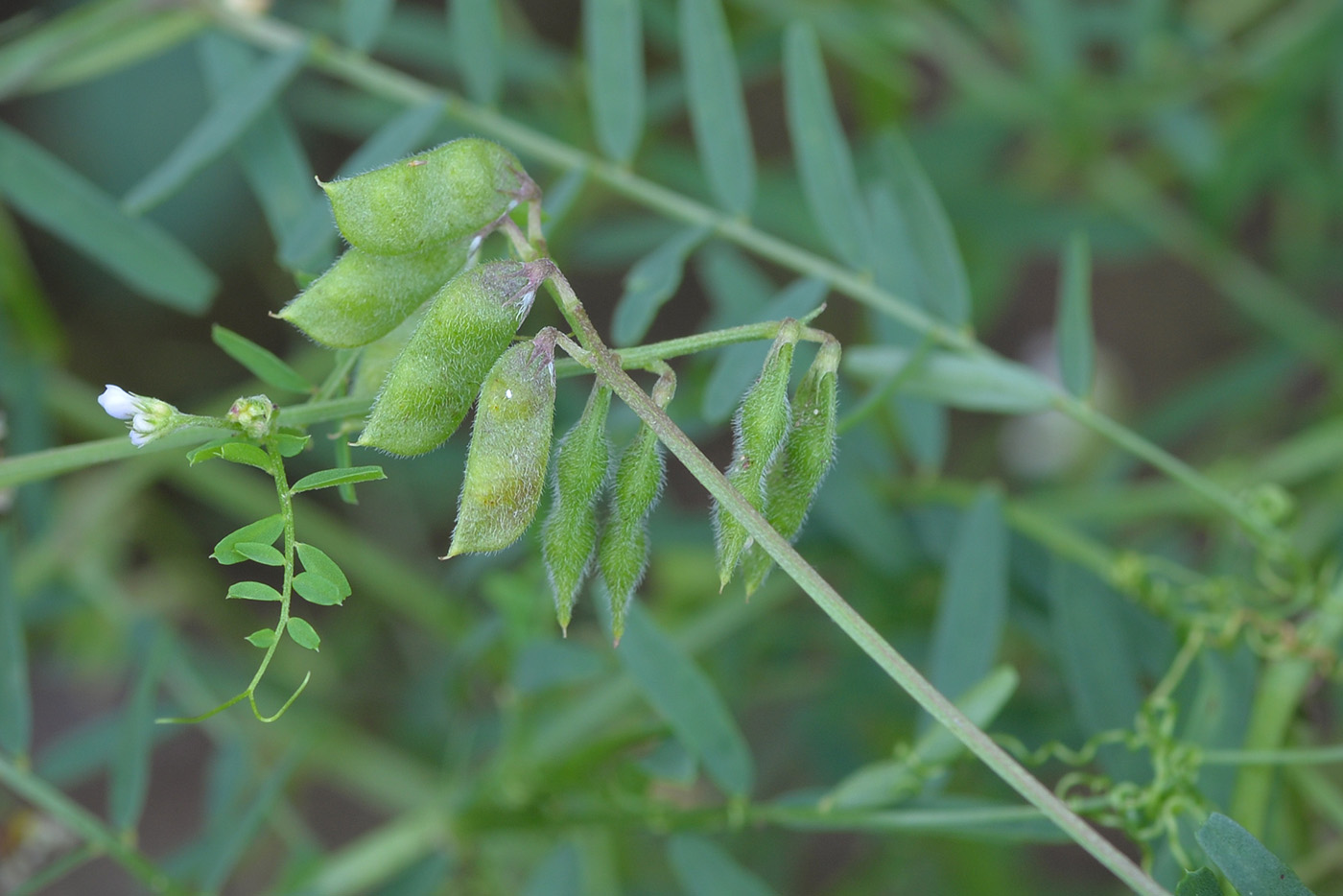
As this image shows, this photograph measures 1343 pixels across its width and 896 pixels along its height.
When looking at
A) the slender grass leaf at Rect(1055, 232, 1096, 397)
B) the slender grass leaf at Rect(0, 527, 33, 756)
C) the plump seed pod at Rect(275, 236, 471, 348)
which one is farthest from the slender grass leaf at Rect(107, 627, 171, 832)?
the slender grass leaf at Rect(1055, 232, 1096, 397)

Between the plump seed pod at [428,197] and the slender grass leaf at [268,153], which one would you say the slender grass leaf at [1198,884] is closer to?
the plump seed pod at [428,197]

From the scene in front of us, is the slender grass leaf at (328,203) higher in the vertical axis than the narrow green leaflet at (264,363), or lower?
higher

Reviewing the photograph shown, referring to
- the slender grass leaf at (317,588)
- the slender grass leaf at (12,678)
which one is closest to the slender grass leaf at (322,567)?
the slender grass leaf at (317,588)

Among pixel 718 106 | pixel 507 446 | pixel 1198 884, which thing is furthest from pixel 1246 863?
pixel 718 106

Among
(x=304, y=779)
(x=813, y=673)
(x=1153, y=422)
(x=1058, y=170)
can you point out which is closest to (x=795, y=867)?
(x=813, y=673)

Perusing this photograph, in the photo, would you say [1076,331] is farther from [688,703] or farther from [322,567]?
[322,567]

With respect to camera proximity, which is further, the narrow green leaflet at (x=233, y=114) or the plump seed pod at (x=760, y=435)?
the narrow green leaflet at (x=233, y=114)
